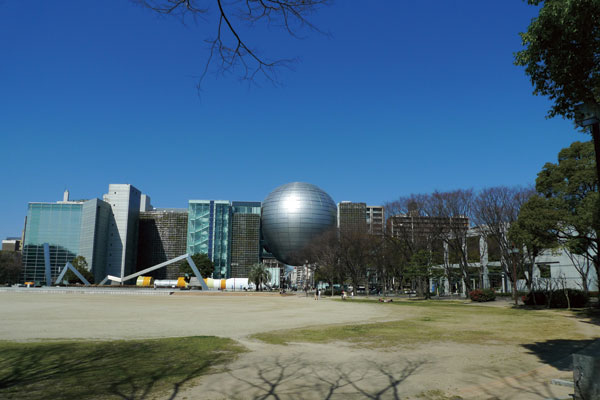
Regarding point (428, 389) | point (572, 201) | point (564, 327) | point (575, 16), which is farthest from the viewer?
point (572, 201)

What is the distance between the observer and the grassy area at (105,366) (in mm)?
7500

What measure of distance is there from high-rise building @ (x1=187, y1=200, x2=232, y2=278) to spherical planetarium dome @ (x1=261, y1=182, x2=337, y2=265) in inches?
683

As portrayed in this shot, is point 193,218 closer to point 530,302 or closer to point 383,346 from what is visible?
point 530,302

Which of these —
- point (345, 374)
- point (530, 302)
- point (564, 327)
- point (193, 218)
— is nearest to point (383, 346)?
point (345, 374)

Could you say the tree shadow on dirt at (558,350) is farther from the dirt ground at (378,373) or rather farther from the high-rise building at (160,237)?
the high-rise building at (160,237)

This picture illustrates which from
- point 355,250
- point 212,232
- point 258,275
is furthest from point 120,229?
point 355,250

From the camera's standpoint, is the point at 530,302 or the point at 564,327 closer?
the point at 564,327

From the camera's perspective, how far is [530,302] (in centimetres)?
3659

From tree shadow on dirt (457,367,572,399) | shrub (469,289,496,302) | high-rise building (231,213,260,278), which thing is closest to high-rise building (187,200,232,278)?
high-rise building (231,213,260,278)

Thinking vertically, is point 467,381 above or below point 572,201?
below

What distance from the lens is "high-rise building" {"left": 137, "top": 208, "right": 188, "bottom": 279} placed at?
140375 mm

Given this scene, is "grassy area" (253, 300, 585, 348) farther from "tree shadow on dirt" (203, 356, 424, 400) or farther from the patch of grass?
the patch of grass

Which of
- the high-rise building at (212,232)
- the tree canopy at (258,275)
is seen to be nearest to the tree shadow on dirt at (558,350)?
the tree canopy at (258,275)

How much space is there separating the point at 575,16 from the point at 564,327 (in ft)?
50.4
